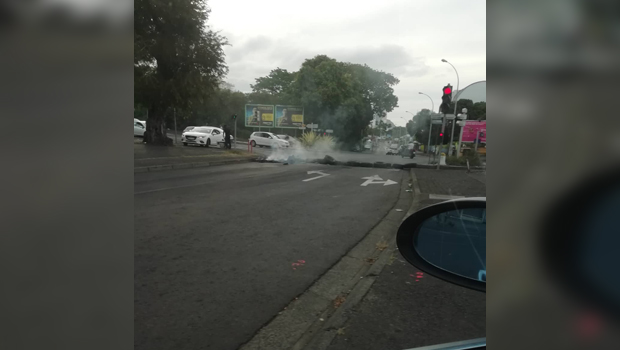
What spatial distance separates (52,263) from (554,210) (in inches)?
39.6

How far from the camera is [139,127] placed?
3.27ft

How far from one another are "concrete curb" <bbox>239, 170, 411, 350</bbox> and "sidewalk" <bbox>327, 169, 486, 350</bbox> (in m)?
0.04

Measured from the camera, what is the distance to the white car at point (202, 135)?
122 cm

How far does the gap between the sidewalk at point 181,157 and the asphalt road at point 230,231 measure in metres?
0.03

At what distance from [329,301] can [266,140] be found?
0.91 meters

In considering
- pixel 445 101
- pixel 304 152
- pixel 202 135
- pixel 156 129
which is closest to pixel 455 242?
pixel 445 101

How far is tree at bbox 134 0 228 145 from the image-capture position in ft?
3.30

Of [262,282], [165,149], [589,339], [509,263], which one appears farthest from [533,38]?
[262,282]

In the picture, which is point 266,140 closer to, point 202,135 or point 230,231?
point 202,135

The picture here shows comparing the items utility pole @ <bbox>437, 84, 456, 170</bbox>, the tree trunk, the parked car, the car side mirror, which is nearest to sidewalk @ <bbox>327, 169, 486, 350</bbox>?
the car side mirror

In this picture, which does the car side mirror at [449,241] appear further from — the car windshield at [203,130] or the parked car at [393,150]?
the car windshield at [203,130]

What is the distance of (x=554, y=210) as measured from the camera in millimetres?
716

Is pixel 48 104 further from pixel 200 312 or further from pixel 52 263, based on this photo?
pixel 200 312

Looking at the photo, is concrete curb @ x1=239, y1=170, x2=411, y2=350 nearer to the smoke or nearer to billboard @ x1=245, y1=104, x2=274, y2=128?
the smoke
